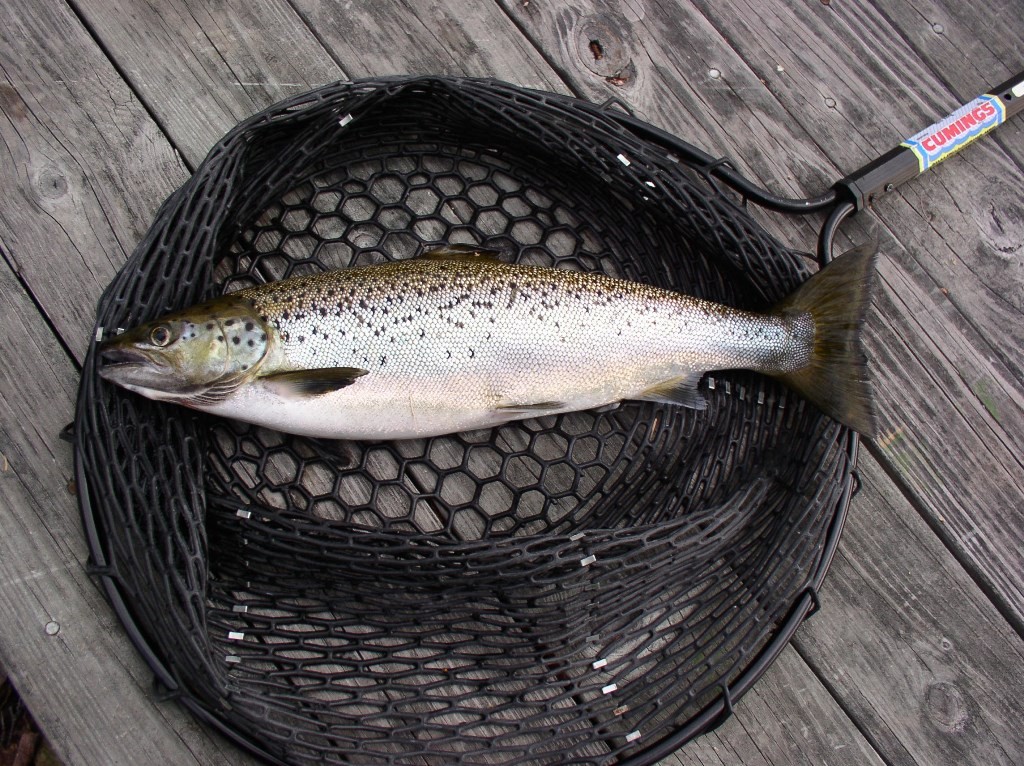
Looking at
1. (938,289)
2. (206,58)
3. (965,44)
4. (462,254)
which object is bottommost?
(938,289)

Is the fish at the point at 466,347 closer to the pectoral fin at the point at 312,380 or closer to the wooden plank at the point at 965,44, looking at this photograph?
the pectoral fin at the point at 312,380

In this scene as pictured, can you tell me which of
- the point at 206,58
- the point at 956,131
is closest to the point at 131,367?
the point at 206,58

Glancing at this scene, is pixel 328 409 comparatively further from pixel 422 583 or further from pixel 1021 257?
pixel 1021 257

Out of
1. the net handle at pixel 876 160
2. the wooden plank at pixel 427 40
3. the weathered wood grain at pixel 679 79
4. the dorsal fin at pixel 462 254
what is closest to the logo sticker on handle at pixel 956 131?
the net handle at pixel 876 160

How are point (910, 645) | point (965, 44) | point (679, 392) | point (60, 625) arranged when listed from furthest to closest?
point (965, 44) < point (910, 645) < point (679, 392) < point (60, 625)

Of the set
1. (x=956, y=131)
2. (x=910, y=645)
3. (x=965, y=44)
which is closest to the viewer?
(x=910, y=645)

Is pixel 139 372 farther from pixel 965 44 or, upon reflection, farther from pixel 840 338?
pixel 965 44
